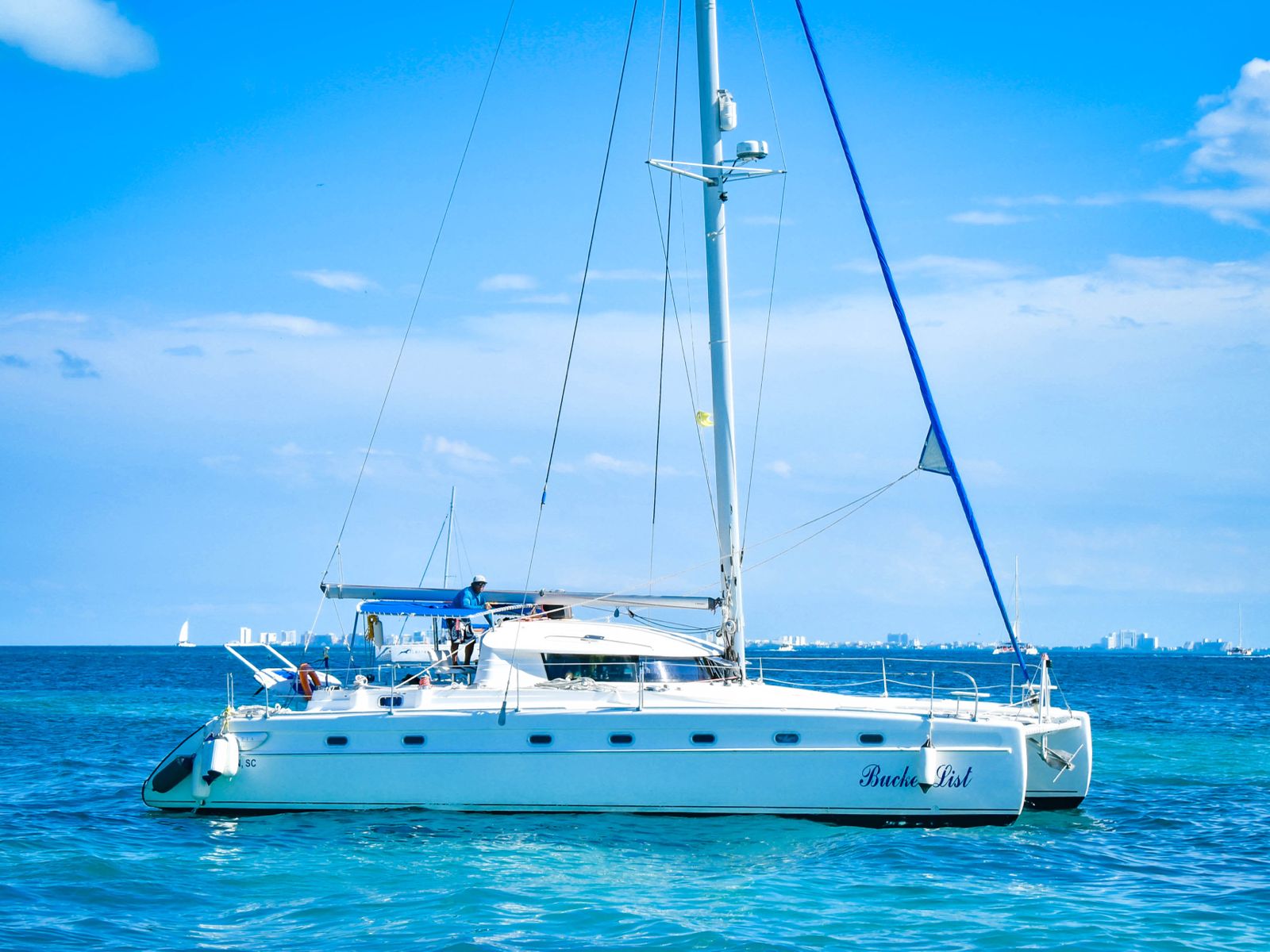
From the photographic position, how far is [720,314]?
17.1 m

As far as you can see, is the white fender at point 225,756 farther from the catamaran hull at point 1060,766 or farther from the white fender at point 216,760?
the catamaran hull at point 1060,766

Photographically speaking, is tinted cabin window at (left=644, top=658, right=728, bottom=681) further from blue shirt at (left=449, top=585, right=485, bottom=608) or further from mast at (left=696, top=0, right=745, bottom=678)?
blue shirt at (left=449, top=585, right=485, bottom=608)

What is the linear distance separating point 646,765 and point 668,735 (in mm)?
454

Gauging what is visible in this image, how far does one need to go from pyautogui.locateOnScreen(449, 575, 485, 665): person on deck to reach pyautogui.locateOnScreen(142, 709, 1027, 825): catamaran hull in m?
2.76

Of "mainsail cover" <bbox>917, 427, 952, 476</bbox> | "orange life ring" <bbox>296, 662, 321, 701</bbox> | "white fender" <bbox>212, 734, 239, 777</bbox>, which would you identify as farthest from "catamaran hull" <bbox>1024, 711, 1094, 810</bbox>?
"white fender" <bbox>212, 734, 239, 777</bbox>

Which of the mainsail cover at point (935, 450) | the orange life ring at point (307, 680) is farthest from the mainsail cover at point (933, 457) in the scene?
the orange life ring at point (307, 680)

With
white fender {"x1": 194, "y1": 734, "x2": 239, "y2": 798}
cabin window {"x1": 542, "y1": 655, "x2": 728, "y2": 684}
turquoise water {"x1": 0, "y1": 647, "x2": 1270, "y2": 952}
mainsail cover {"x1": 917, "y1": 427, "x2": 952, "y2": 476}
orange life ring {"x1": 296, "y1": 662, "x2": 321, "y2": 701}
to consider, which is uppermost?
mainsail cover {"x1": 917, "y1": 427, "x2": 952, "y2": 476}

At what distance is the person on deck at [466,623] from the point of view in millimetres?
18094

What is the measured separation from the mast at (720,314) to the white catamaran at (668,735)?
1.0 inches

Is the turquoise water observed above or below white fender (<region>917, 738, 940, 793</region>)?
below

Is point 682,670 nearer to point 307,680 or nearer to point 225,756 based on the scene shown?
point 307,680

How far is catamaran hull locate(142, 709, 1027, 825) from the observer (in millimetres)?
14773

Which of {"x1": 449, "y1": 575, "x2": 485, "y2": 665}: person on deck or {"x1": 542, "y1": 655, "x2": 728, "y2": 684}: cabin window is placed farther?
{"x1": 449, "y1": 575, "x2": 485, "y2": 665}: person on deck

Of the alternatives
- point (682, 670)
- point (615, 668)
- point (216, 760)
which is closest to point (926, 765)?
point (682, 670)
